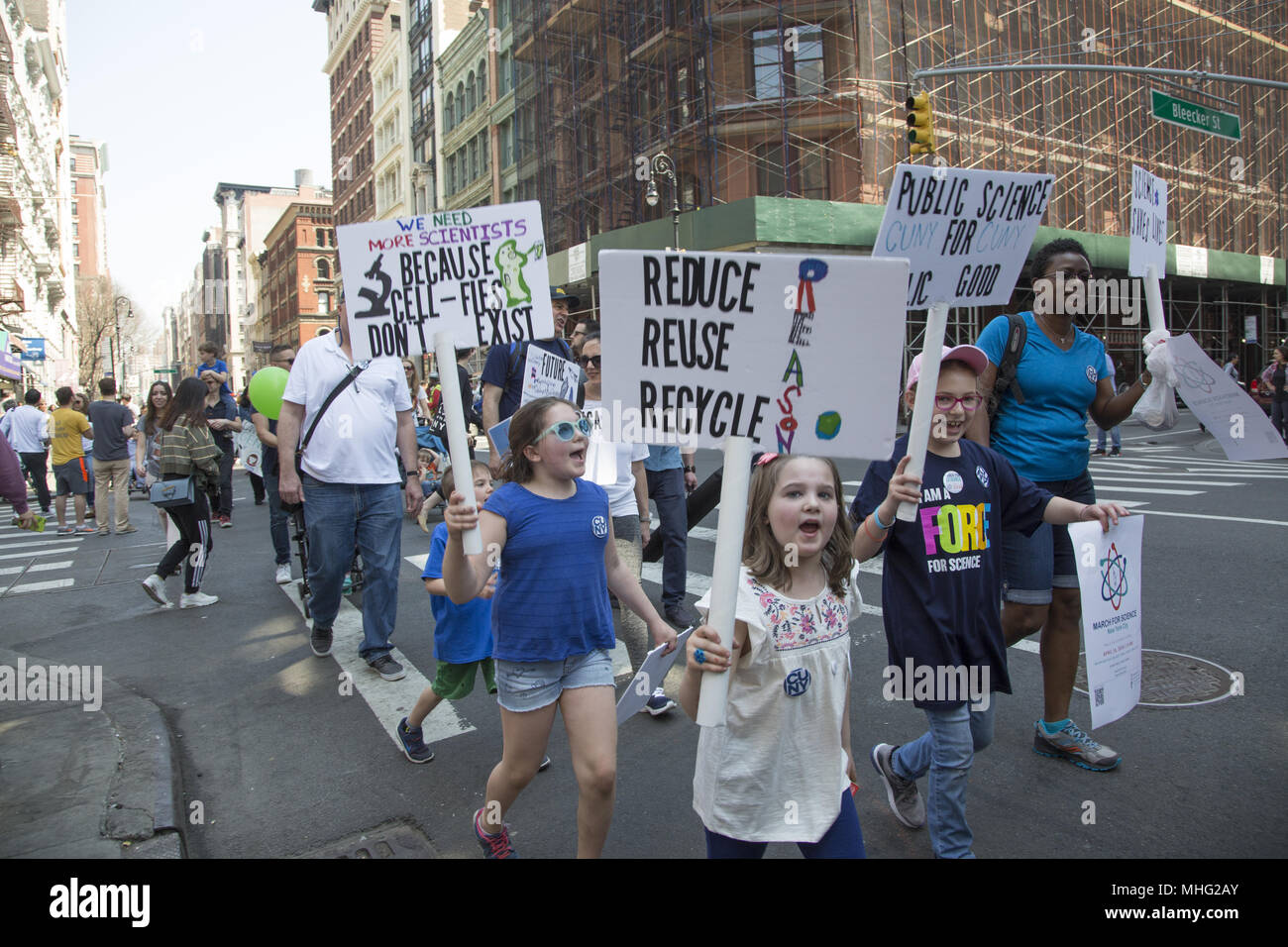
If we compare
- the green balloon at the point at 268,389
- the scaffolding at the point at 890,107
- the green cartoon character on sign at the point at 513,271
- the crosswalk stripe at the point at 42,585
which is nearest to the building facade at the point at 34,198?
the scaffolding at the point at 890,107

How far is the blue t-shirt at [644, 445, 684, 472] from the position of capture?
5.64 m

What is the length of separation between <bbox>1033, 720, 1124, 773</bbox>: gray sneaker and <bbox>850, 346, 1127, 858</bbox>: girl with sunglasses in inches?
32.4

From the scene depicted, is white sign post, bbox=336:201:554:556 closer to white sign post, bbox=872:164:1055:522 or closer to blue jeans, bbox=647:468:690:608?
white sign post, bbox=872:164:1055:522

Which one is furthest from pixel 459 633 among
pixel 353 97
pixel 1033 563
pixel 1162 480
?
pixel 353 97

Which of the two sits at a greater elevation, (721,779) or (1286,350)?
(1286,350)

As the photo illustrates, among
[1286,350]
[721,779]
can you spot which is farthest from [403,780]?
[1286,350]

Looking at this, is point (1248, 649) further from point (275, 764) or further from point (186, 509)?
point (186, 509)

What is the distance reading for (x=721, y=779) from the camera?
236 centimetres

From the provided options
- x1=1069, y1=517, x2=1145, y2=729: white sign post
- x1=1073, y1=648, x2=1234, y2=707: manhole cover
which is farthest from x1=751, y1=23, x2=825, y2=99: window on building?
x1=1069, y1=517, x2=1145, y2=729: white sign post

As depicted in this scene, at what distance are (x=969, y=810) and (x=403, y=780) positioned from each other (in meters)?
2.28

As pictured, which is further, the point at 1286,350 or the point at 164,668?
the point at 1286,350

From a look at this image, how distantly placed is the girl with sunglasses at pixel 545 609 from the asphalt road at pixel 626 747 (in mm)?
536

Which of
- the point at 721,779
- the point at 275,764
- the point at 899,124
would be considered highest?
the point at 899,124
